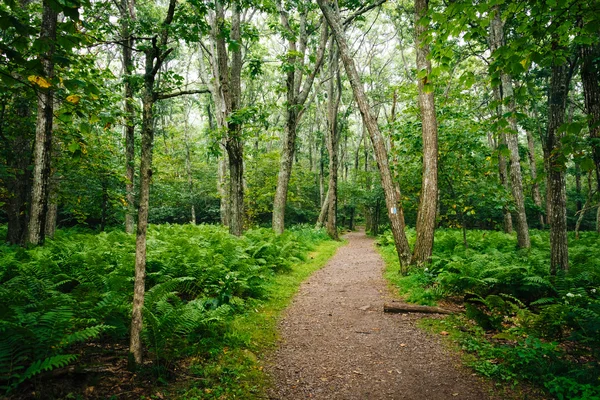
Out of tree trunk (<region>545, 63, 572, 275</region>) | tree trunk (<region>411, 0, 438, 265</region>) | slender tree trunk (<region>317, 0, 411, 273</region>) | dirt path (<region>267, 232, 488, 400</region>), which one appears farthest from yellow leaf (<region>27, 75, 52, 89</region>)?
tree trunk (<region>411, 0, 438, 265</region>)

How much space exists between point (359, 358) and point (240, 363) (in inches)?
62.5

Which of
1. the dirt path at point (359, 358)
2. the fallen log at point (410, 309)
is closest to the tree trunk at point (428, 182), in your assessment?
the dirt path at point (359, 358)

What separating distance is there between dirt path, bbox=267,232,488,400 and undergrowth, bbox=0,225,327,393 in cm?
94

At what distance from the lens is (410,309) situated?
5.68 metres

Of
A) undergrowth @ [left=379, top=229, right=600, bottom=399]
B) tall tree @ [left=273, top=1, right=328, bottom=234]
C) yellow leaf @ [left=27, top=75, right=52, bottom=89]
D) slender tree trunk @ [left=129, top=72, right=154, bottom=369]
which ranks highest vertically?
tall tree @ [left=273, top=1, right=328, bottom=234]

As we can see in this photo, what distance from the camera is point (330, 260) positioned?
11.6m

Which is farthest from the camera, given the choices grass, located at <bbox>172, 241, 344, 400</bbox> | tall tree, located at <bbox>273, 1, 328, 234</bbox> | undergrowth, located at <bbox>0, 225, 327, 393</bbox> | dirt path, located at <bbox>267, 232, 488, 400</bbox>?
tall tree, located at <bbox>273, 1, 328, 234</bbox>

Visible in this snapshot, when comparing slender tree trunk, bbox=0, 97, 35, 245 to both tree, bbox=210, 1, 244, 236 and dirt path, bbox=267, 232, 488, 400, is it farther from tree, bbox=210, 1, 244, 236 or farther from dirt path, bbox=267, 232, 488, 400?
dirt path, bbox=267, 232, 488, 400

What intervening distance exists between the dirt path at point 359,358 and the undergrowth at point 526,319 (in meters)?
0.47

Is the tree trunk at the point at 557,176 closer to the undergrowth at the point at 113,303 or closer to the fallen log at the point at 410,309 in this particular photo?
the fallen log at the point at 410,309

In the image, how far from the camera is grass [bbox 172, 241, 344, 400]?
3246 millimetres

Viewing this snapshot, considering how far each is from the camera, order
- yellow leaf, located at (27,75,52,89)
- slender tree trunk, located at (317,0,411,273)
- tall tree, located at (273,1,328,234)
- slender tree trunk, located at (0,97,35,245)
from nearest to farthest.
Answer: yellow leaf, located at (27,75,52,89)
slender tree trunk, located at (317,0,411,273)
slender tree trunk, located at (0,97,35,245)
tall tree, located at (273,1,328,234)

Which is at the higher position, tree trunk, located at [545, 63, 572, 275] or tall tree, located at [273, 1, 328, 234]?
tall tree, located at [273, 1, 328, 234]

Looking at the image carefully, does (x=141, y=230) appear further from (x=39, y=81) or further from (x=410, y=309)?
(x=410, y=309)
